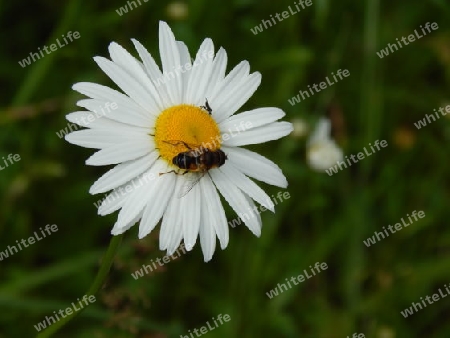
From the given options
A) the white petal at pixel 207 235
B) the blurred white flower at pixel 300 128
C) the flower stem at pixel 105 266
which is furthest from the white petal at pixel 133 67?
the blurred white flower at pixel 300 128

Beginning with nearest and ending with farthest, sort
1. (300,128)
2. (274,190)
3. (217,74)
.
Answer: (217,74) → (274,190) → (300,128)

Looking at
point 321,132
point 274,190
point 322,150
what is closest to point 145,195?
point 274,190

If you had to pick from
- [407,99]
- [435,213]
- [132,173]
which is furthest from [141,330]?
[407,99]


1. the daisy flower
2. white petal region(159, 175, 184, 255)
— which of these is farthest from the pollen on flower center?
white petal region(159, 175, 184, 255)

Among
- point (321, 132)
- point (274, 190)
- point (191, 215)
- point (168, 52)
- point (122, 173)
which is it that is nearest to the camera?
point (122, 173)

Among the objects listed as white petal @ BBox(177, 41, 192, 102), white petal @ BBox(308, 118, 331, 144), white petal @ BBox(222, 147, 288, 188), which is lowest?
white petal @ BBox(222, 147, 288, 188)

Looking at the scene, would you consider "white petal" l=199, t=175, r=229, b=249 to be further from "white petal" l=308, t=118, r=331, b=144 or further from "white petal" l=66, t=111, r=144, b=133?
"white petal" l=308, t=118, r=331, b=144

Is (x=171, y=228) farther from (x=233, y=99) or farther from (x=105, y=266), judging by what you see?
(x=233, y=99)

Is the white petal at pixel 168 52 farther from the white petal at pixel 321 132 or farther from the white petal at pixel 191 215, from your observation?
the white petal at pixel 321 132
